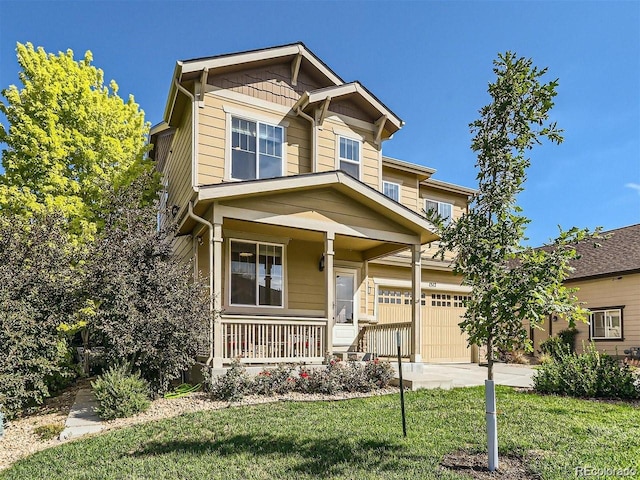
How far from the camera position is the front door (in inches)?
515

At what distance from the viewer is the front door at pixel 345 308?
1308 cm

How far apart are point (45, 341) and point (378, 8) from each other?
32.2ft

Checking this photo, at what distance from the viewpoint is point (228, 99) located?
38.1 ft

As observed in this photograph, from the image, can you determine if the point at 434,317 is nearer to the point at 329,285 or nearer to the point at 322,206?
the point at 329,285

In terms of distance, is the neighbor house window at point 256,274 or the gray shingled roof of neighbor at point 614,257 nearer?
the neighbor house window at point 256,274

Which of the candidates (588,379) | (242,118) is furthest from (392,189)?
(588,379)

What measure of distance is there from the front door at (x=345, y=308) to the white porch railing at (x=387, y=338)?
0.45 metres

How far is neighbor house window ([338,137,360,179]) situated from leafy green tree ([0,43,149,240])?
622 cm

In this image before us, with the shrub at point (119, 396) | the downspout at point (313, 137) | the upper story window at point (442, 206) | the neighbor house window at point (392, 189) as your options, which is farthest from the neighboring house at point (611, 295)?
the shrub at point (119, 396)

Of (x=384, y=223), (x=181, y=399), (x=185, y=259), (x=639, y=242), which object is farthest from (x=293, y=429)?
(x=639, y=242)

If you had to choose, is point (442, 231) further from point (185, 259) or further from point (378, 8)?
point (185, 259)

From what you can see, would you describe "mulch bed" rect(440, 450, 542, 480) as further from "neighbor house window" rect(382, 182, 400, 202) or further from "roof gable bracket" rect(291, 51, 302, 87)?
"neighbor house window" rect(382, 182, 400, 202)

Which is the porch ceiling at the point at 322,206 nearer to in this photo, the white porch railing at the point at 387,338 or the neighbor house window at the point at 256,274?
the neighbor house window at the point at 256,274

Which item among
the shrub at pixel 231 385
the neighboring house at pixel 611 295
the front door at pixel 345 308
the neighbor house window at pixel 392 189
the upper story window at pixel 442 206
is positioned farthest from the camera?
the upper story window at pixel 442 206
